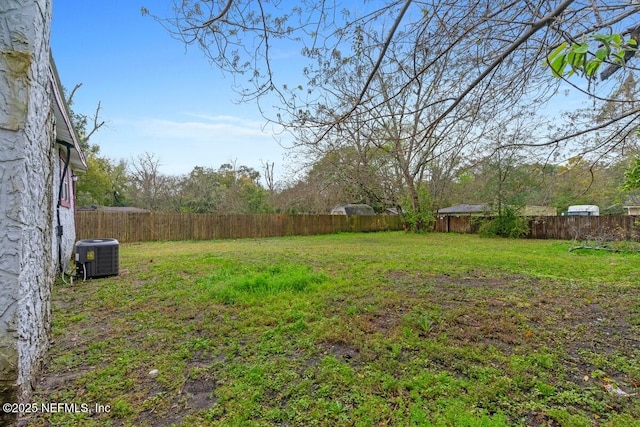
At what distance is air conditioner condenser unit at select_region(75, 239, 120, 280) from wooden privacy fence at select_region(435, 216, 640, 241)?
12303 mm

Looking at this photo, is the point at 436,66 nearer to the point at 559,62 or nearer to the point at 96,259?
the point at 559,62

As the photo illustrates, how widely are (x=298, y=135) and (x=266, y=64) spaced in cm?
84

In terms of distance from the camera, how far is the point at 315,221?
16.1 metres

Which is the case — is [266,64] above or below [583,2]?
below

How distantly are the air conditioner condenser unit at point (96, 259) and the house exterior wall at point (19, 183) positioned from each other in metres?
3.43

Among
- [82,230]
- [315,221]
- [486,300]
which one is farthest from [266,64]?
[315,221]

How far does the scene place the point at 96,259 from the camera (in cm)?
471

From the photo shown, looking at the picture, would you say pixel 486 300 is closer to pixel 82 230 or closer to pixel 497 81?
pixel 497 81

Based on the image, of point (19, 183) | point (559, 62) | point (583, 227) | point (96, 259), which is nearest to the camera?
point (559, 62)

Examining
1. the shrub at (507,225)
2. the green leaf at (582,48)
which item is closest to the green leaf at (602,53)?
the green leaf at (582,48)

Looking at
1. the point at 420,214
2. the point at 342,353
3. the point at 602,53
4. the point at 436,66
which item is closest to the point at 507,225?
the point at 420,214

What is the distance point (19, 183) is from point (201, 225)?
1199cm

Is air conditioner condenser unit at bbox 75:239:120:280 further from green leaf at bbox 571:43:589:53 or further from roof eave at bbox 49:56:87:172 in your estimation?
green leaf at bbox 571:43:589:53

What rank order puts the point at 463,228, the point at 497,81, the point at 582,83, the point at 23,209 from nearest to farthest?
the point at 23,209, the point at 582,83, the point at 497,81, the point at 463,228
